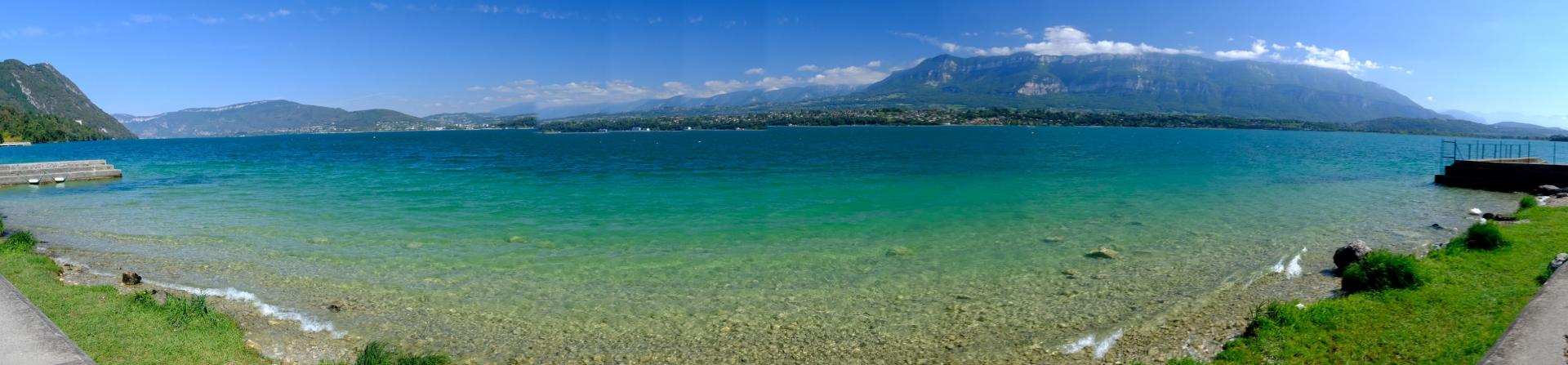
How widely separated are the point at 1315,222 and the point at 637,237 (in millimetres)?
24379

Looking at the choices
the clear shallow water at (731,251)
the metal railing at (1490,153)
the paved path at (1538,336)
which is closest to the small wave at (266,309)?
the clear shallow water at (731,251)

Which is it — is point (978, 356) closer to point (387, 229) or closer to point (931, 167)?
point (387, 229)

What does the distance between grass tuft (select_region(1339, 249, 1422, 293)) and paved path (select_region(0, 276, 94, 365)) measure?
18883 millimetres

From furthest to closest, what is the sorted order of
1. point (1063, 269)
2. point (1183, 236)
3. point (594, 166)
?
point (594, 166), point (1183, 236), point (1063, 269)

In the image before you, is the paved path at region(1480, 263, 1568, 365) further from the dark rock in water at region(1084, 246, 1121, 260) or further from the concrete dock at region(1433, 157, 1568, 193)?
the concrete dock at region(1433, 157, 1568, 193)

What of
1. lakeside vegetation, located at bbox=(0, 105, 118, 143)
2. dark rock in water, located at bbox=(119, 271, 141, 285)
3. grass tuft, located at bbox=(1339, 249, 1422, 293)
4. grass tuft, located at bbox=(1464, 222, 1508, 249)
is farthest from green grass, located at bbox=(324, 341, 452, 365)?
lakeside vegetation, located at bbox=(0, 105, 118, 143)

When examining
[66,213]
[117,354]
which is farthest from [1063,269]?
[66,213]

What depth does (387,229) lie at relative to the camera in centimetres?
2278

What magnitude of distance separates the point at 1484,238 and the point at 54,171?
7348 centimetres

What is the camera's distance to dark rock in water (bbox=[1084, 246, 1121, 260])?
58.6 feet

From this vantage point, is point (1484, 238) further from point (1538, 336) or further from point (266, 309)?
point (266, 309)

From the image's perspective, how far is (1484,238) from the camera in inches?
587

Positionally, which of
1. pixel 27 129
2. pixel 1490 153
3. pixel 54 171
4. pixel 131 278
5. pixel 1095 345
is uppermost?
pixel 27 129

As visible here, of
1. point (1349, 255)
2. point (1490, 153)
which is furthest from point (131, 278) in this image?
point (1490, 153)
